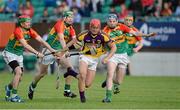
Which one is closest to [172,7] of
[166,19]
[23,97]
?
[166,19]

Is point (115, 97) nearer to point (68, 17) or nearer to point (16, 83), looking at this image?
point (68, 17)

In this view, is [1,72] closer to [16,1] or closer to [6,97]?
[16,1]

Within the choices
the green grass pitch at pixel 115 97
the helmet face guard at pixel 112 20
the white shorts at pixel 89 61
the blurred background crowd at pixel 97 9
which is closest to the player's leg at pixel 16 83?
the green grass pitch at pixel 115 97

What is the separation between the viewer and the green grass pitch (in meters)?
17.5

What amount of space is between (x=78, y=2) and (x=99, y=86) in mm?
9433

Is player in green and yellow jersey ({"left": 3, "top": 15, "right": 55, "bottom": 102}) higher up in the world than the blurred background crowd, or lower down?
lower down

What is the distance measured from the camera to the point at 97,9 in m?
33.7

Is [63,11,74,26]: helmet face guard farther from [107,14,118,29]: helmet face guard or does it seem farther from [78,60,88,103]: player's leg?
[78,60,88,103]: player's leg

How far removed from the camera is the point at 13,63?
61.8 ft

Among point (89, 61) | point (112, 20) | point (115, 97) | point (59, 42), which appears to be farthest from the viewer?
point (115, 97)

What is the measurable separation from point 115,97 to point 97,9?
13752 mm

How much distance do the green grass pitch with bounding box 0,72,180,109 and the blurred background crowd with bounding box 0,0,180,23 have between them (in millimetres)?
5479

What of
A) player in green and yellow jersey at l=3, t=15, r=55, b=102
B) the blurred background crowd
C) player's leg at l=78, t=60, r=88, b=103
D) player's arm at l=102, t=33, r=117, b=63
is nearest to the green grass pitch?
player's leg at l=78, t=60, r=88, b=103

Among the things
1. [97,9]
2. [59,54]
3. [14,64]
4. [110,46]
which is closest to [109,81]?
[110,46]
